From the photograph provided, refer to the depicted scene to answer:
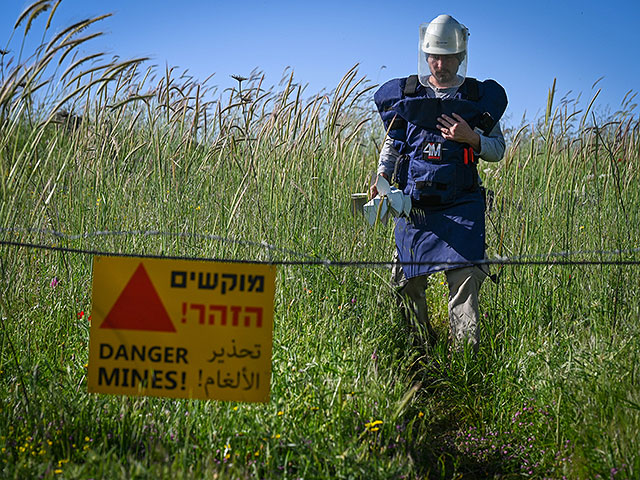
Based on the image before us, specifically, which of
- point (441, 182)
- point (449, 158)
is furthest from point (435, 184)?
point (449, 158)

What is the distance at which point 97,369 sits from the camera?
187cm

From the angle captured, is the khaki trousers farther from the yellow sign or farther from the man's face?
the yellow sign

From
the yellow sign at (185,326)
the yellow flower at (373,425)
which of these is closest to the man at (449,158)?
the yellow flower at (373,425)

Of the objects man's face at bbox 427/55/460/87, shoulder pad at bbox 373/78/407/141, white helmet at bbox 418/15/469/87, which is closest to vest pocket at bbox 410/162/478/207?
shoulder pad at bbox 373/78/407/141

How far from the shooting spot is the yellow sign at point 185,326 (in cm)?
183

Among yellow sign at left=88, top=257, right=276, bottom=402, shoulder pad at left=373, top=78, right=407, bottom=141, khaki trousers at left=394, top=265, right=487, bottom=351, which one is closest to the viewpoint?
yellow sign at left=88, top=257, right=276, bottom=402

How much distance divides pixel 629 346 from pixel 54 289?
8.49ft

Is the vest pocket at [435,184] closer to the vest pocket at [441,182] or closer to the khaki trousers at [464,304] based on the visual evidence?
the vest pocket at [441,182]

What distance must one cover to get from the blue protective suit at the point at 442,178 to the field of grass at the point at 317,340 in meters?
0.30

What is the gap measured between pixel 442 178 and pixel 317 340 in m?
1.03

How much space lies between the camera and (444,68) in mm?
3061

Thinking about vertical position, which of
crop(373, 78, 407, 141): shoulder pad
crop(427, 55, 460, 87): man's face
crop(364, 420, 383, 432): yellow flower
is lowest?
crop(364, 420, 383, 432): yellow flower

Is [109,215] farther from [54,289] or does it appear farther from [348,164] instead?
[348,164]

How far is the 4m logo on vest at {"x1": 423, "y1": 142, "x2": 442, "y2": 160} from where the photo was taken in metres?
3.01
